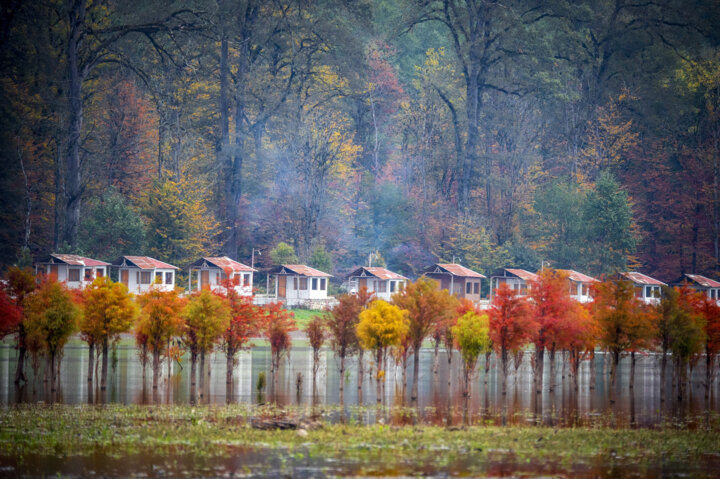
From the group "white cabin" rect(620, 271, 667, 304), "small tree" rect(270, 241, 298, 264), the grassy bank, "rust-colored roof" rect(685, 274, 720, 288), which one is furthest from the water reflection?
"rust-colored roof" rect(685, 274, 720, 288)

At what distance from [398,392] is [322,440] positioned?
727 inches

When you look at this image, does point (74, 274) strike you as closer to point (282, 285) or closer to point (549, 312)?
point (282, 285)

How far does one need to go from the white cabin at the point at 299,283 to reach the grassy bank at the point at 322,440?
55.7 meters

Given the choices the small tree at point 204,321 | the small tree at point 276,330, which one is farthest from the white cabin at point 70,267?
the small tree at point 204,321

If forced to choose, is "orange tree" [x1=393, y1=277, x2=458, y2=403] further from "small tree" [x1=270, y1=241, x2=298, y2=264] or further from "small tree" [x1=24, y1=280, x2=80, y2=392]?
"small tree" [x1=270, y1=241, x2=298, y2=264]

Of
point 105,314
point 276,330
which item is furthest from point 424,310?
point 105,314

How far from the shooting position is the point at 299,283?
99625 mm

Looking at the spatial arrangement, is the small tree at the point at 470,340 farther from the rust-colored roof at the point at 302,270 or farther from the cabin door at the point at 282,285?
the cabin door at the point at 282,285

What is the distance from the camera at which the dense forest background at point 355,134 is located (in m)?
102

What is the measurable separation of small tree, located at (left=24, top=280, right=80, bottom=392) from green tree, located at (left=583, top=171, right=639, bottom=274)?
78560mm

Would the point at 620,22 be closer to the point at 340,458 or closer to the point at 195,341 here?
the point at 195,341

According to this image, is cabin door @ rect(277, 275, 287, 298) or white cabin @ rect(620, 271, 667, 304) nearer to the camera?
cabin door @ rect(277, 275, 287, 298)

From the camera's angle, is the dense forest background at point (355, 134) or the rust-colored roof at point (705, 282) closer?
the dense forest background at point (355, 134)

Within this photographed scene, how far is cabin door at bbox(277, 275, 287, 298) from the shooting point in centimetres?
10025
